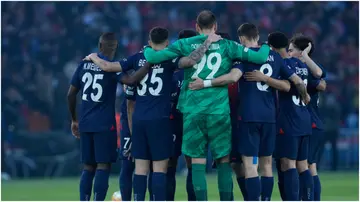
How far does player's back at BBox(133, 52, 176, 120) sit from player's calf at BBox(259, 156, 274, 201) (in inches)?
47.2

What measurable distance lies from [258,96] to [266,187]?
1.07 meters

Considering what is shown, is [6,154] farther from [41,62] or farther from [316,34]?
[316,34]

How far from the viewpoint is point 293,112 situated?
11703mm

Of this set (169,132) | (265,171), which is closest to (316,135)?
(265,171)

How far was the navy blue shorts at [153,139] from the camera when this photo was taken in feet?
36.3

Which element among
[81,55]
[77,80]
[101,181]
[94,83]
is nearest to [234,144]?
[101,181]

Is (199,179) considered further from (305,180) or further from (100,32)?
(100,32)

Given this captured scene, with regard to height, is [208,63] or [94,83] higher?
[208,63]

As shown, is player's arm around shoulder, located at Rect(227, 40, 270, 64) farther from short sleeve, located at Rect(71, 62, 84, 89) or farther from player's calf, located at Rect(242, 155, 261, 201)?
short sleeve, located at Rect(71, 62, 84, 89)

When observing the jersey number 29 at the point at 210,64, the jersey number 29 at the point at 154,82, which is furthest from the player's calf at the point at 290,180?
the jersey number 29 at the point at 154,82

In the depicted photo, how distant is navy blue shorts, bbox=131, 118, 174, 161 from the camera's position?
36.3 feet

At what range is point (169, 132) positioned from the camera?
1116 cm

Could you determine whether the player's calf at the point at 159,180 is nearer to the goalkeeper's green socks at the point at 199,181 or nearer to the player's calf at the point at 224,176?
the goalkeeper's green socks at the point at 199,181

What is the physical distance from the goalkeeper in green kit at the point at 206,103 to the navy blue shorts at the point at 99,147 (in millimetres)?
1129
